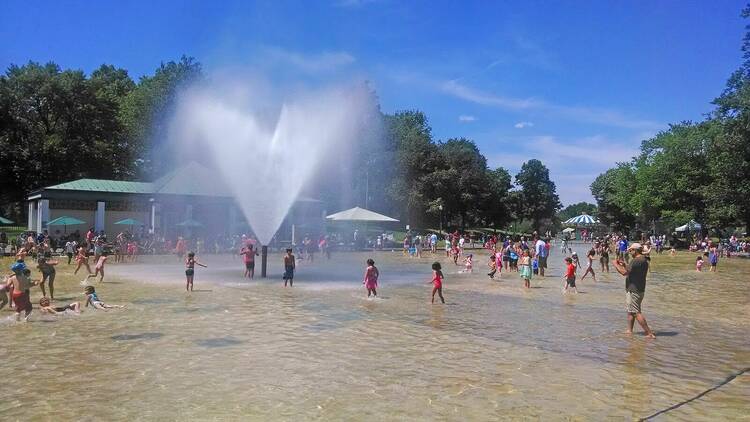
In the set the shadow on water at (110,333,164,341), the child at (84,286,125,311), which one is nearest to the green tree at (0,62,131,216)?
the child at (84,286,125,311)

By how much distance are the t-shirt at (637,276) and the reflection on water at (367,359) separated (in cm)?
110

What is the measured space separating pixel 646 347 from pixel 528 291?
392 inches

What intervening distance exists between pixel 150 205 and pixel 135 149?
25.2 m

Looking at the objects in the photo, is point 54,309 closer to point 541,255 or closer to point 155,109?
point 541,255

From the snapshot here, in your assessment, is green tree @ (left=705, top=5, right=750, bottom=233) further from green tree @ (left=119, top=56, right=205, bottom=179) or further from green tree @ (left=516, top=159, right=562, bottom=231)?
green tree @ (left=516, top=159, right=562, bottom=231)

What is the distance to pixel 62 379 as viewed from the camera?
27.7ft

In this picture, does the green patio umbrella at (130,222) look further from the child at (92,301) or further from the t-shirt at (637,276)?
the t-shirt at (637,276)

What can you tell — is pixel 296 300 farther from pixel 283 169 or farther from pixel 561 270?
pixel 561 270

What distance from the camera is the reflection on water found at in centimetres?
735

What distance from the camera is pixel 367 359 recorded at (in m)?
9.97

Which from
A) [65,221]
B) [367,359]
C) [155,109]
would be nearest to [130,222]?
[65,221]

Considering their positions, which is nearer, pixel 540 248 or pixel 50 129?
pixel 540 248

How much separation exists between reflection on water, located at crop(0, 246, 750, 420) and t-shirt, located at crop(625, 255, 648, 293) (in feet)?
3.61

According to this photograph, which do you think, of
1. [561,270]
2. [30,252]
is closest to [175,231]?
[30,252]
